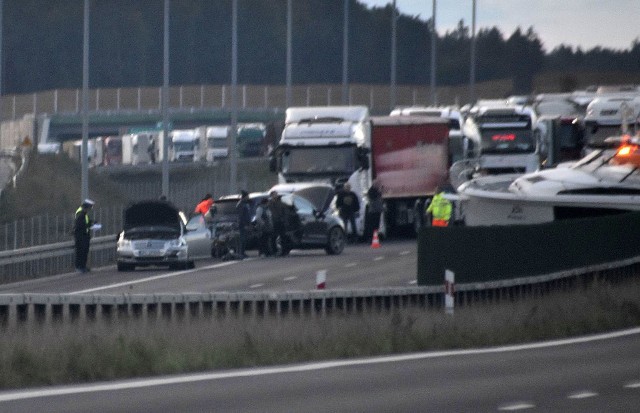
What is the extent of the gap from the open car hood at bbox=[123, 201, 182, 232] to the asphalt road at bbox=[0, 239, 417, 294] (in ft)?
3.80

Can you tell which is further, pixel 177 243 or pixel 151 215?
pixel 151 215

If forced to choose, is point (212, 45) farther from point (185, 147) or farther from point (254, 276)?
point (254, 276)

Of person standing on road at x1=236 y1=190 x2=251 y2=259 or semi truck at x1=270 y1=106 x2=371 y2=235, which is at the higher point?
semi truck at x1=270 y1=106 x2=371 y2=235

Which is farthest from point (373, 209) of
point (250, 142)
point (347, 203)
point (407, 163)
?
point (250, 142)

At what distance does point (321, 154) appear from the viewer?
48.8 m

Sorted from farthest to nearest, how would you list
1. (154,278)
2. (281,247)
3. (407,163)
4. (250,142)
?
(250,142) → (407,163) → (281,247) → (154,278)

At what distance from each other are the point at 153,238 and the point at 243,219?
93.5 inches

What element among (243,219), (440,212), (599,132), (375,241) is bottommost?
(375,241)

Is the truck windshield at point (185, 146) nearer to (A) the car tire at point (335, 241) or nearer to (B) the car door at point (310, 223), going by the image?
(A) the car tire at point (335, 241)

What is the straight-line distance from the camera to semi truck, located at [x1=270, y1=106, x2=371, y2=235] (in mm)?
48375

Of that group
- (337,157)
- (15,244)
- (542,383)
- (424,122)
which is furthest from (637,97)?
(542,383)

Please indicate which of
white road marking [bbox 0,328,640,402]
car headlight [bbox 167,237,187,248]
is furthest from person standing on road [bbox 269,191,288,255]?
white road marking [bbox 0,328,640,402]

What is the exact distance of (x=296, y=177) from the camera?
1913 inches

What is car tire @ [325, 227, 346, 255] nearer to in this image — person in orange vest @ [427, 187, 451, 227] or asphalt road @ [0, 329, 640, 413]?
person in orange vest @ [427, 187, 451, 227]
